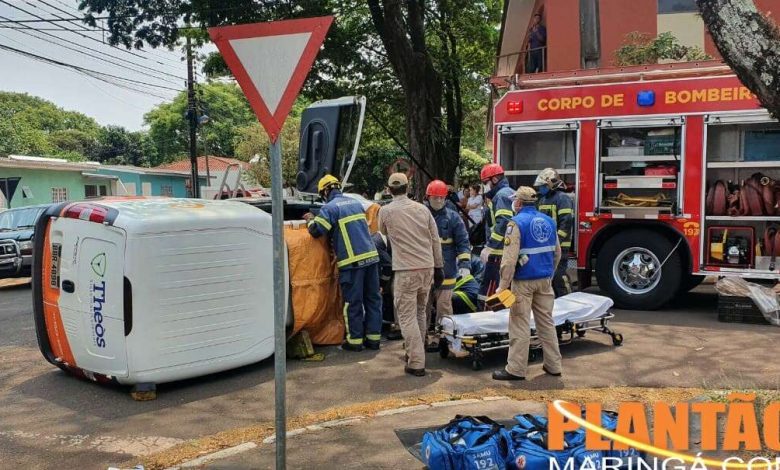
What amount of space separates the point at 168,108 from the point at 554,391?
55.3m

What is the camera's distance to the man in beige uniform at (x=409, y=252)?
608cm

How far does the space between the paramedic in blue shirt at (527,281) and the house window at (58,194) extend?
28.4 meters

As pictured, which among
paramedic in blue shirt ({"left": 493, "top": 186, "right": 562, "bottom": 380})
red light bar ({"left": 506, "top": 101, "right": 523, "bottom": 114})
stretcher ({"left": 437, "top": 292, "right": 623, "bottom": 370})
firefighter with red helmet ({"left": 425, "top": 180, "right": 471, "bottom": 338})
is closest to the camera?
paramedic in blue shirt ({"left": 493, "top": 186, "right": 562, "bottom": 380})

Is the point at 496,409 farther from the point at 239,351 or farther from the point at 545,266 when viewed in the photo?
the point at 239,351

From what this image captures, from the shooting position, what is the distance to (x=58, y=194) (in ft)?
99.0

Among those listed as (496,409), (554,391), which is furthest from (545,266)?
(496,409)

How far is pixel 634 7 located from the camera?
14.9m

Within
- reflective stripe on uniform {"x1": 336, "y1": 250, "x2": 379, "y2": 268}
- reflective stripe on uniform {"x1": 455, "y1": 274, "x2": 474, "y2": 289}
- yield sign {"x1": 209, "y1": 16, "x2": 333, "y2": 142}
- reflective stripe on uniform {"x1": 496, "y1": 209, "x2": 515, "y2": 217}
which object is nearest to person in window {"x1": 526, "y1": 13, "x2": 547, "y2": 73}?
reflective stripe on uniform {"x1": 496, "y1": 209, "x2": 515, "y2": 217}

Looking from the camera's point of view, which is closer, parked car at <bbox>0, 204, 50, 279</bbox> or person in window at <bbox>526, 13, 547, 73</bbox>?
parked car at <bbox>0, 204, 50, 279</bbox>

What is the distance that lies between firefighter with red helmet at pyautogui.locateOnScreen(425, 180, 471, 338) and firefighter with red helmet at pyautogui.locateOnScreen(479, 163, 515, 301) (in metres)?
0.36

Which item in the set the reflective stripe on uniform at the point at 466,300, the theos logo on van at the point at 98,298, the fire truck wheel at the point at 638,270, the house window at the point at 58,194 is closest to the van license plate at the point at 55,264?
the theos logo on van at the point at 98,298

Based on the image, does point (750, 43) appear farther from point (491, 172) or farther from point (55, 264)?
point (55, 264)

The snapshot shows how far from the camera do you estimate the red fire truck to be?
8.01 m

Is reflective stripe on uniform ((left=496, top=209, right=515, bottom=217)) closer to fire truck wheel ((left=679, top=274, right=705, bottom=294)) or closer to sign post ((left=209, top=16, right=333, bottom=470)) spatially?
fire truck wheel ((left=679, top=274, right=705, bottom=294))
